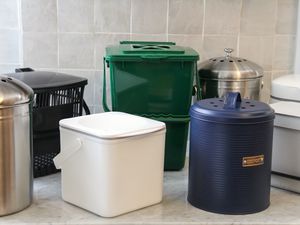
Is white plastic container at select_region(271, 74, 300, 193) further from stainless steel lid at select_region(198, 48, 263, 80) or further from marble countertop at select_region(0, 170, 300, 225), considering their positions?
stainless steel lid at select_region(198, 48, 263, 80)

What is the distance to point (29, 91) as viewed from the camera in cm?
127

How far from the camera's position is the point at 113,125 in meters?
1.35

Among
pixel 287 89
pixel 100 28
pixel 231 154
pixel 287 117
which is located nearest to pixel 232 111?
pixel 231 154

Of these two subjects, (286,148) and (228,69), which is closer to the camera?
(286,148)

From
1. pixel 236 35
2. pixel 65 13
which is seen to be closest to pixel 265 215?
pixel 236 35

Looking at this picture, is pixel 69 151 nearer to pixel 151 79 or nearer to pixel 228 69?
pixel 151 79

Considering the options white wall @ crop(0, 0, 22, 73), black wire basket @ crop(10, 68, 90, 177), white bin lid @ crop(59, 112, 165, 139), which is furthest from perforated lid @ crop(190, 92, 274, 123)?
white wall @ crop(0, 0, 22, 73)

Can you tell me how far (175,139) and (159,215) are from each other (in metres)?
0.31

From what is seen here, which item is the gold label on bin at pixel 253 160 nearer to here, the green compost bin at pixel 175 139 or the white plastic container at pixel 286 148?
the white plastic container at pixel 286 148

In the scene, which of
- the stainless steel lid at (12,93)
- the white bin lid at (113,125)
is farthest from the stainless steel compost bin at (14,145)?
the white bin lid at (113,125)

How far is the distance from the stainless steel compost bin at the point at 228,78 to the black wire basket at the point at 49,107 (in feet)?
1.19

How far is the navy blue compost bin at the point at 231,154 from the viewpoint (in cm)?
125

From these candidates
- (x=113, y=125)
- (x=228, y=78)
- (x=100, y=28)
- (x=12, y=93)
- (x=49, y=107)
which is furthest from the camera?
(x=100, y=28)

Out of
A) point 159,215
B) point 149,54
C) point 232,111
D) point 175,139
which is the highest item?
point 149,54
